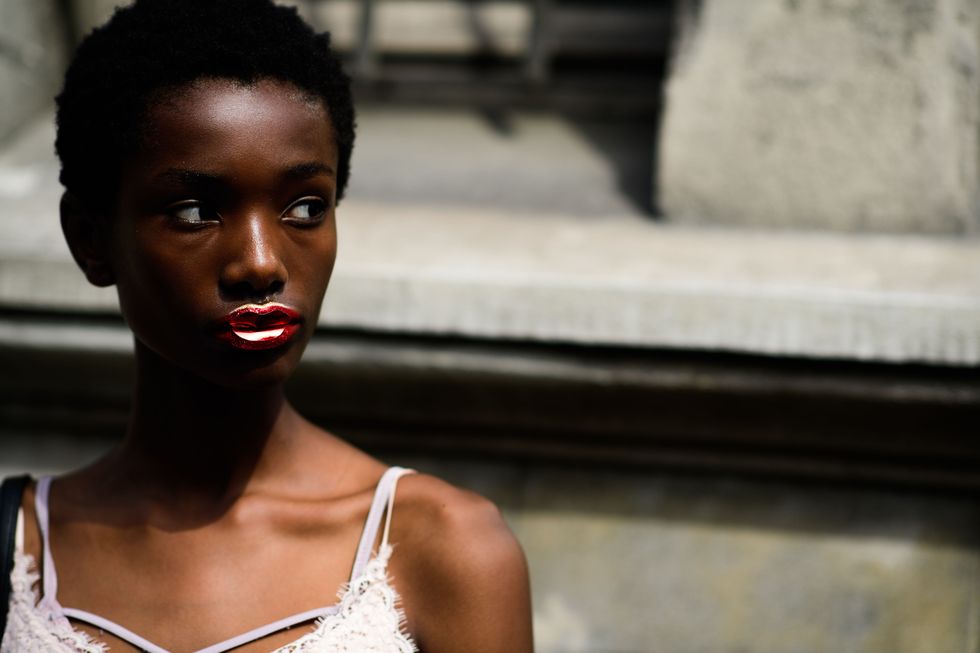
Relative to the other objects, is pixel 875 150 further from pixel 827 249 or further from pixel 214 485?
pixel 214 485

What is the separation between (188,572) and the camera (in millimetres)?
1294

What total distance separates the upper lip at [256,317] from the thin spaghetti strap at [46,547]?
1.61 feet

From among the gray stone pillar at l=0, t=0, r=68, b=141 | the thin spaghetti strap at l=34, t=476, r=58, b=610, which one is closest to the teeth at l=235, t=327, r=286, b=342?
the thin spaghetti strap at l=34, t=476, r=58, b=610

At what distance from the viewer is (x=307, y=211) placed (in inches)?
46.8

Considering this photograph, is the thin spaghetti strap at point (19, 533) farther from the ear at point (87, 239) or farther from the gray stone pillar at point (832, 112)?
the gray stone pillar at point (832, 112)

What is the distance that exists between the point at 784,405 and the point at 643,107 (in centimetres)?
94

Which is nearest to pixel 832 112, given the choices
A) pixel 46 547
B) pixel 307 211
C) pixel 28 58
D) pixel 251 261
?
pixel 307 211

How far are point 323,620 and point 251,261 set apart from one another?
1.57ft

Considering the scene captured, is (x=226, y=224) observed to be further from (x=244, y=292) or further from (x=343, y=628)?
(x=343, y=628)

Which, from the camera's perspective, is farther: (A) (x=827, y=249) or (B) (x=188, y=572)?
(A) (x=827, y=249)

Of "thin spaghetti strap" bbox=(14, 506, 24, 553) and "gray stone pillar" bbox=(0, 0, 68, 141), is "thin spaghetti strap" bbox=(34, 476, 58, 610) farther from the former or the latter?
"gray stone pillar" bbox=(0, 0, 68, 141)

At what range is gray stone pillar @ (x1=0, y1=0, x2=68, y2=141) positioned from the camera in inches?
94.4

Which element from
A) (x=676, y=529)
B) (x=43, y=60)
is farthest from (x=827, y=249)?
(x=43, y=60)

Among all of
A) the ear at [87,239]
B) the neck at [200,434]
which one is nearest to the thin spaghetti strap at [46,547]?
the neck at [200,434]
